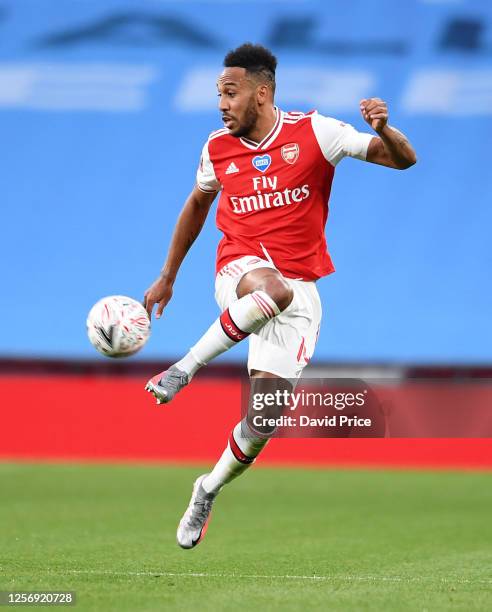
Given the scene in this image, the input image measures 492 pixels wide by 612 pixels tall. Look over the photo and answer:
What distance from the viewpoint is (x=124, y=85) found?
15586 millimetres

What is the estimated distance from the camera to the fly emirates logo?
635 centimetres

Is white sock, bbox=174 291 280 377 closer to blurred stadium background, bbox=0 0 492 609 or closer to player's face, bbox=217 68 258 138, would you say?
player's face, bbox=217 68 258 138

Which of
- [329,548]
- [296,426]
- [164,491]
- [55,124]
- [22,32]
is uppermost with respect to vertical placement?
[22,32]

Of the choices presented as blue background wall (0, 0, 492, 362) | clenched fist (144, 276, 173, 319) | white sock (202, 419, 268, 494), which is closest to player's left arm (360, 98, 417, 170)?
clenched fist (144, 276, 173, 319)

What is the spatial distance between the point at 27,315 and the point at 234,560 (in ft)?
27.4

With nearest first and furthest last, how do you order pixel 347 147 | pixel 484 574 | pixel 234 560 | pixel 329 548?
pixel 347 147
pixel 484 574
pixel 234 560
pixel 329 548

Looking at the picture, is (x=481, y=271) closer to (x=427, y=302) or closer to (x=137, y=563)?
(x=427, y=302)

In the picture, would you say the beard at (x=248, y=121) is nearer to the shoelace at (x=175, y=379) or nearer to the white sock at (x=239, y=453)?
the shoelace at (x=175, y=379)

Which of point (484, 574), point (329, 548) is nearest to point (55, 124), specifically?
point (329, 548)

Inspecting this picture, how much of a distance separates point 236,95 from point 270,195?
566mm

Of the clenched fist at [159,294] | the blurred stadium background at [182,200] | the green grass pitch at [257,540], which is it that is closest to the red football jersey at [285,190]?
the clenched fist at [159,294]

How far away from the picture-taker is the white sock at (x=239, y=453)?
20.4ft

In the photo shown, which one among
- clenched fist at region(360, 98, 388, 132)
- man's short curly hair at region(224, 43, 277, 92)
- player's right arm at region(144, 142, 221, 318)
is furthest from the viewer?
player's right arm at region(144, 142, 221, 318)

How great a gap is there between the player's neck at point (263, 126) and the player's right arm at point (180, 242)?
0.49 meters
